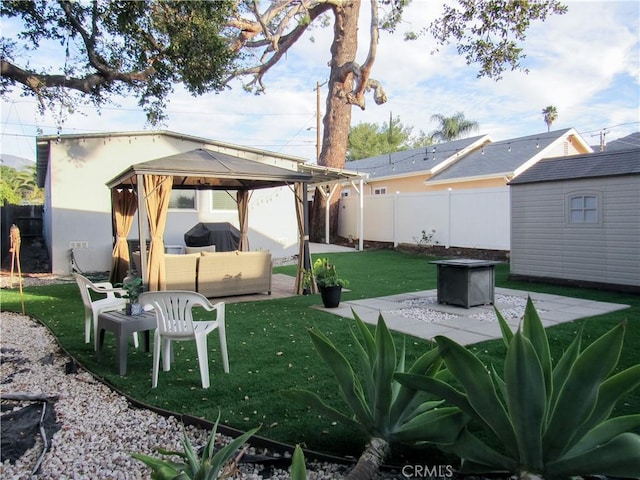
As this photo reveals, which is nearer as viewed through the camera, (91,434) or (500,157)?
(91,434)

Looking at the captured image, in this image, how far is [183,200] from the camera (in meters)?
13.7

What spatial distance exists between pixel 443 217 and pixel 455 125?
68.8 feet

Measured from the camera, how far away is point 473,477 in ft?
7.81

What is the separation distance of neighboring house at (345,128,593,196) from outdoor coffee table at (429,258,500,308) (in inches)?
A: 365

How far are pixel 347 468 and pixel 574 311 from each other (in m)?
5.64

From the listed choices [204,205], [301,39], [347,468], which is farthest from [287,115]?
[347,468]

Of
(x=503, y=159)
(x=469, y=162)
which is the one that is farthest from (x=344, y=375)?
(x=469, y=162)

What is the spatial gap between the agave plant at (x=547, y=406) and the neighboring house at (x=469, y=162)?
14.7 m

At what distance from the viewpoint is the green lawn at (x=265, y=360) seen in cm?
310

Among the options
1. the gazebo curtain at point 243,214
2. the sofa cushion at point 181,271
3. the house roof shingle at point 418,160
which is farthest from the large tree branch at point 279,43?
the sofa cushion at point 181,271

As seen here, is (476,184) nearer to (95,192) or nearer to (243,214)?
(243,214)

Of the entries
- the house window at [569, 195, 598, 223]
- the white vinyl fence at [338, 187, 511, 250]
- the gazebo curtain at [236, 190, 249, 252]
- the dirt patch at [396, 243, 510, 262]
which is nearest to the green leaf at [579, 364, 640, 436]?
the house window at [569, 195, 598, 223]

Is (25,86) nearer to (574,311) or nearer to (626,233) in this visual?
(574,311)

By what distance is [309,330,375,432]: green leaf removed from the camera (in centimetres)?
226
